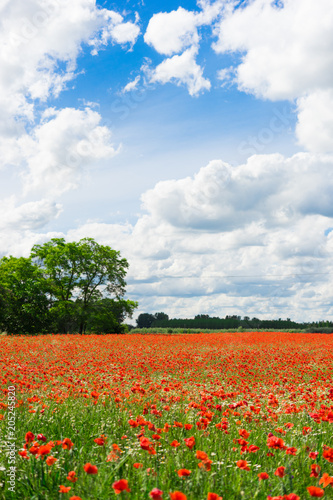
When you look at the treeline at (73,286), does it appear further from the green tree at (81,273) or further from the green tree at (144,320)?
the green tree at (144,320)

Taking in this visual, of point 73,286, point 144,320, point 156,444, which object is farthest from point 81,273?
point 144,320

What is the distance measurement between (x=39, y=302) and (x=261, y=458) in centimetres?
3859

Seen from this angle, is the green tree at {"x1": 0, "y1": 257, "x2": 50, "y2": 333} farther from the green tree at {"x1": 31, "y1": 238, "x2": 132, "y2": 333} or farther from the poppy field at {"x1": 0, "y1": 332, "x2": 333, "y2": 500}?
the poppy field at {"x1": 0, "y1": 332, "x2": 333, "y2": 500}

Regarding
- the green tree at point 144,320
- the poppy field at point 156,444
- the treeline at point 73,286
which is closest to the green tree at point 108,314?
the treeline at point 73,286

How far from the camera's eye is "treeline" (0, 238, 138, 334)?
4203 centimetres

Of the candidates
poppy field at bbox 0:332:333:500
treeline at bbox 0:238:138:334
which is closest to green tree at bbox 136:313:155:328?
treeline at bbox 0:238:138:334

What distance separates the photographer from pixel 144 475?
3707mm

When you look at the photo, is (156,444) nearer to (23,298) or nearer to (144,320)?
(23,298)

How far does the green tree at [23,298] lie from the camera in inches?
1534

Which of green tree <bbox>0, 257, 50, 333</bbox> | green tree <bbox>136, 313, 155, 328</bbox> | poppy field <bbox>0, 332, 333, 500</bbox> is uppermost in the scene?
green tree <bbox>0, 257, 50, 333</bbox>

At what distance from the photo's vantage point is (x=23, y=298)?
135 ft

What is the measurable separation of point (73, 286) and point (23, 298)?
5313mm

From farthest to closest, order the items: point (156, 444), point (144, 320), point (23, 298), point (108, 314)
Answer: point (144, 320) → point (108, 314) → point (23, 298) → point (156, 444)

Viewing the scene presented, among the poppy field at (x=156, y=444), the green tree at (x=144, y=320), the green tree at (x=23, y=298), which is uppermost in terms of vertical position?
the green tree at (x=23, y=298)
